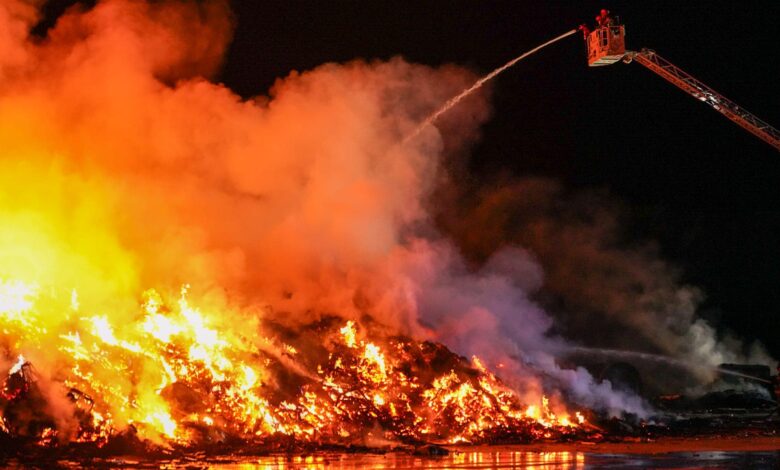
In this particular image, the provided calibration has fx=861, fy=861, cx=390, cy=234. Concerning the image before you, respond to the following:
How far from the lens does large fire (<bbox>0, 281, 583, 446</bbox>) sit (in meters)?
25.5

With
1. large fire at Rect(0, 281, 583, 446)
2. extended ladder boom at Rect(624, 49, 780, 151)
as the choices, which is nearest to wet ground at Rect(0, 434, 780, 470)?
large fire at Rect(0, 281, 583, 446)

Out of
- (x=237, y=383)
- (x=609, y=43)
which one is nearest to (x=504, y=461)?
(x=237, y=383)

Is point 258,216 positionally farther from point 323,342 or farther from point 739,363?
point 739,363

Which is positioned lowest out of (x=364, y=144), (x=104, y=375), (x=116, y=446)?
(x=116, y=446)

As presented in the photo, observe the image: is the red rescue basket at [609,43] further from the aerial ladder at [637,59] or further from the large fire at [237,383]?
the large fire at [237,383]

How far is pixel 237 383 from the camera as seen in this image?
94.1 feet

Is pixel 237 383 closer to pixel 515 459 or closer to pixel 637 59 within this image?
pixel 515 459

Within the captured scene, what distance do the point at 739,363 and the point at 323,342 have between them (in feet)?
108

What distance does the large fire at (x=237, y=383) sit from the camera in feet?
83.8

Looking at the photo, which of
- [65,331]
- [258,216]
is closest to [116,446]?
[65,331]

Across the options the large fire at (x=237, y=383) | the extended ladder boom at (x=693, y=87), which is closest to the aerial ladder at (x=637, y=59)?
the extended ladder boom at (x=693, y=87)

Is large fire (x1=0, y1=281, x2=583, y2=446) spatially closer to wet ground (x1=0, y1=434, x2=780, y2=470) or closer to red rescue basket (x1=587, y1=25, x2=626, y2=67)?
wet ground (x1=0, y1=434, x2=780, y2=470)

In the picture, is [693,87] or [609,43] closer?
[609,43]

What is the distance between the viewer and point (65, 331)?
27172mm
